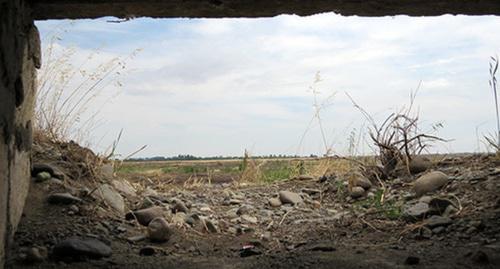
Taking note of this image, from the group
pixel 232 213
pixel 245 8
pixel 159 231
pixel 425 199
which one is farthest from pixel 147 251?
pixel 425 199

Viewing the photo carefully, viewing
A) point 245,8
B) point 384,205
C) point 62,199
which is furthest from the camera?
point 384,205

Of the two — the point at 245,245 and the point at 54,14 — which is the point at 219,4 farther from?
the point at 245,245

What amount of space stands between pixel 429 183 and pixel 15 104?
3062 millimetres

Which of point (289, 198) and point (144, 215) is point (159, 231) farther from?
point (289, 198)

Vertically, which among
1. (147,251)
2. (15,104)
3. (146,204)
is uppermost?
Result: (15,104)

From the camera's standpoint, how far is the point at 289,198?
488 cm

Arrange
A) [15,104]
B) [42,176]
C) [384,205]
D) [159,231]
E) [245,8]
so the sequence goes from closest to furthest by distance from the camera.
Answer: [15,104], [245,8], [159,231], [42,176], [384,205]

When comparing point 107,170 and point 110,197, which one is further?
point 107,170

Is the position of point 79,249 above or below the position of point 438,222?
below

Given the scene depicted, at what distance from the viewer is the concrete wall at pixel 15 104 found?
2.61m

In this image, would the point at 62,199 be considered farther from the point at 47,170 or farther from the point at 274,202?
the point at 274,202

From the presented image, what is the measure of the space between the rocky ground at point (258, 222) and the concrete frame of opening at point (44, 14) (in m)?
0.29

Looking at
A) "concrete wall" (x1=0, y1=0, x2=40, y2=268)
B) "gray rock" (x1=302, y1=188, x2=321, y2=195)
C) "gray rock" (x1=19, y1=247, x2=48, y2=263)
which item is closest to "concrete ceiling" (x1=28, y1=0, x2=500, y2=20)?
"concrete wall" (x1=0, y1=0, x2=40, y2=268)

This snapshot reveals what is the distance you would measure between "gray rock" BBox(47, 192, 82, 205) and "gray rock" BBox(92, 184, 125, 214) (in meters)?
0.29
